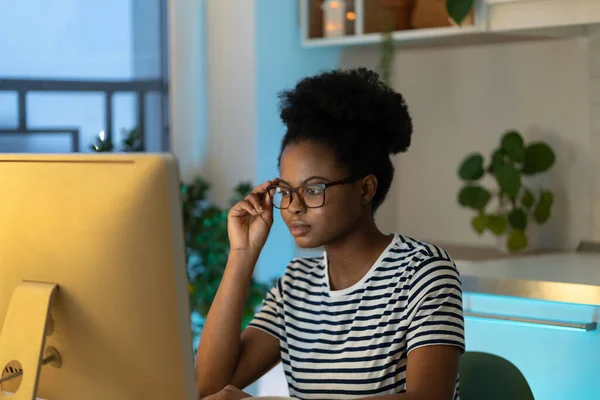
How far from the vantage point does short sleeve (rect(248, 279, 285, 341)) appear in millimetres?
1882

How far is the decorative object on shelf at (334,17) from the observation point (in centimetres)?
338

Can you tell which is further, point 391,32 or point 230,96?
point 230,96

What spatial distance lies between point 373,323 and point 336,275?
15cm

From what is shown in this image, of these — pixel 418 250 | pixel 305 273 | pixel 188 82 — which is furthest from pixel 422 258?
pixel 188 82

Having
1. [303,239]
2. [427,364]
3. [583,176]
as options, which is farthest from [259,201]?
[583,176]

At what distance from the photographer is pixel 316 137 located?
1769 mm

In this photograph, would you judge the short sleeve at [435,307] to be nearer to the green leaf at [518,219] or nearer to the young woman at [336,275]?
the young woman at [336,275]

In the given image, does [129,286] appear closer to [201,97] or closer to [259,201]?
[259,201]

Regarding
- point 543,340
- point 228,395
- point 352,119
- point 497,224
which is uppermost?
point 352,119

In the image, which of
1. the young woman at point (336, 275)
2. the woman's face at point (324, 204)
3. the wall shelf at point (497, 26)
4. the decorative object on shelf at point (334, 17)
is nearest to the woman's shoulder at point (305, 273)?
the young woman at point (336, 275)

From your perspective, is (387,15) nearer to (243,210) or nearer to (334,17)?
(334,17)

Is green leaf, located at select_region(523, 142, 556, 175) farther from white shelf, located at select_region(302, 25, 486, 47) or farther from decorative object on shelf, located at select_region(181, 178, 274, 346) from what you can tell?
decorative object on shelf, located at select_region(181, 178, 274, 346)

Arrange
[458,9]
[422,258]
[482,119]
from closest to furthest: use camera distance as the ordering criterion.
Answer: [422,258], [458,9], [482,119]

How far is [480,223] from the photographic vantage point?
3213 millimetres
